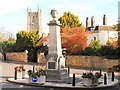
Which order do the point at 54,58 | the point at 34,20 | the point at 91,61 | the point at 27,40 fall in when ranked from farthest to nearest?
the point at 34,20
the point at 27,40
the point at 91,61
the point at 54,58

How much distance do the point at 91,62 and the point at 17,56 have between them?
17700 millimetres

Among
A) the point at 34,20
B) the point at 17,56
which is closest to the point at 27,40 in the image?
the point at 17,56

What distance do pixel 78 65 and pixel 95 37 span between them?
20.6m

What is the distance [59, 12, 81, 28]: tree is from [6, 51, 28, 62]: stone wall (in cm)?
1101

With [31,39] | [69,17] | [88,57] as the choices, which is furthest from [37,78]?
[69,17]

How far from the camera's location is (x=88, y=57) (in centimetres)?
3219

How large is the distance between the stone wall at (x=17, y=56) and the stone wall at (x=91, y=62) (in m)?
10.1

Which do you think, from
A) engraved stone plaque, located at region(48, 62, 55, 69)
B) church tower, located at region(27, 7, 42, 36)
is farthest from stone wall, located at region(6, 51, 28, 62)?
church tower, located at region(27, 7, 42, 36)

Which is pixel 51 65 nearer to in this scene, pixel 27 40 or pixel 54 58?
pixel 54 58

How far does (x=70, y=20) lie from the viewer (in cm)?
4644

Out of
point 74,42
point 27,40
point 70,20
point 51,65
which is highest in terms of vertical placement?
point 70,20

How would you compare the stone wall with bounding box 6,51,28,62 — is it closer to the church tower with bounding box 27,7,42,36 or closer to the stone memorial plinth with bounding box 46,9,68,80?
the stone memorial plinth with bounding box 46,9,68,80

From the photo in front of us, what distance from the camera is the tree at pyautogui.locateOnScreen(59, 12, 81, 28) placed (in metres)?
46.1

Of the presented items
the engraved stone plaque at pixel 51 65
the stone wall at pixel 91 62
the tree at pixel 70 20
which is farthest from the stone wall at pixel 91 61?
the engraved stone plaque at pixel 51 65
